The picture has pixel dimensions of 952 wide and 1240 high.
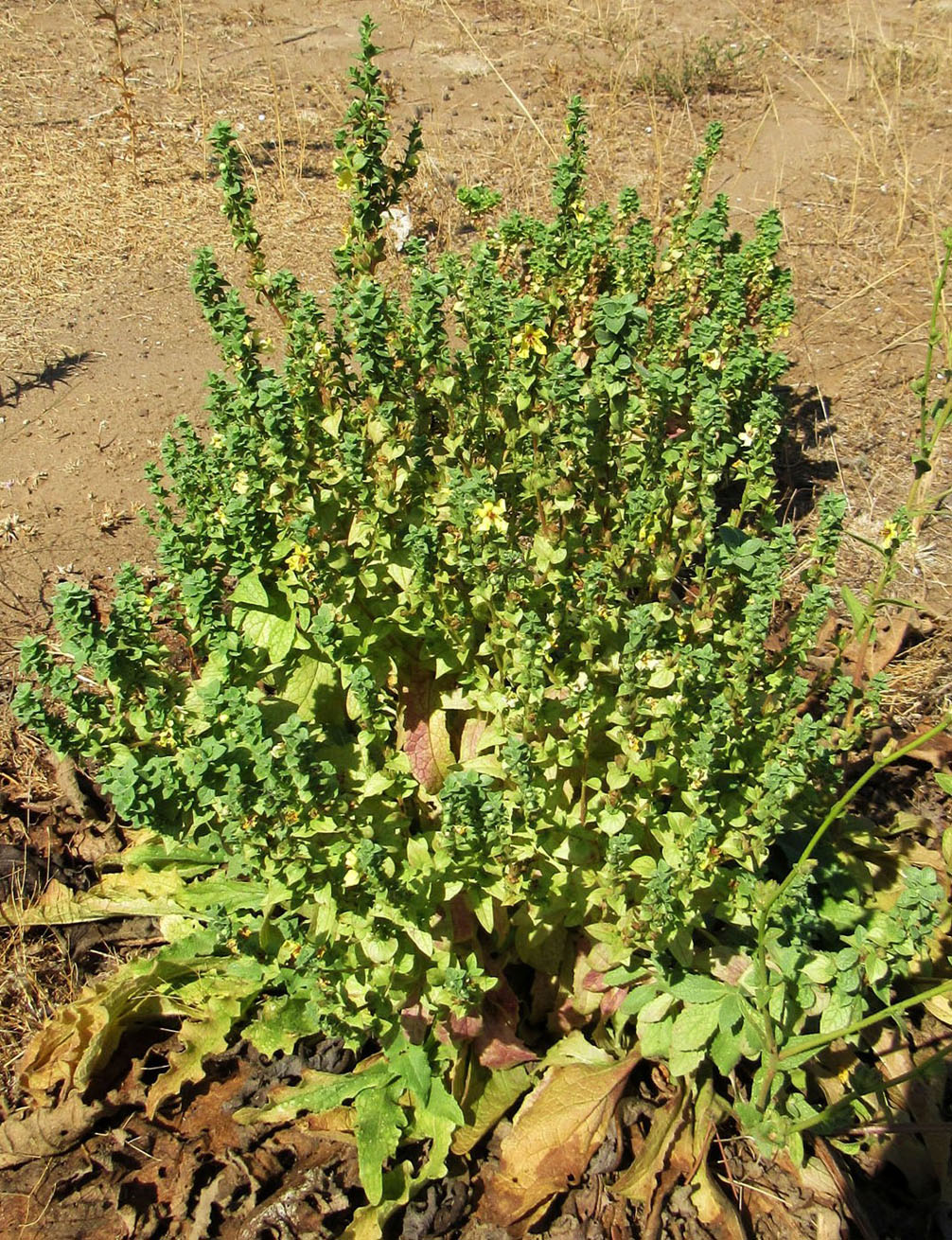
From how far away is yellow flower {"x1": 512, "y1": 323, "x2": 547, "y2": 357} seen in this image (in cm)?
274

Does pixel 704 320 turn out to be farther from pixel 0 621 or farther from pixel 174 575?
pixel 0 621

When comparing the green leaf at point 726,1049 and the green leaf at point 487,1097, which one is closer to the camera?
the green leaf at point 726,1049

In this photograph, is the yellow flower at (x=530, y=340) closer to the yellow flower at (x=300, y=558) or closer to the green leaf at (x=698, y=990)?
the yellow flower at (x=300, y=558)

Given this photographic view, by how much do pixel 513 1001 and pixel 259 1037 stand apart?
2.37 ft

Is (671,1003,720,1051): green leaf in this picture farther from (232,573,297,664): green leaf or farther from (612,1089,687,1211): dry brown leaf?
(232,573,297,664): green leaf

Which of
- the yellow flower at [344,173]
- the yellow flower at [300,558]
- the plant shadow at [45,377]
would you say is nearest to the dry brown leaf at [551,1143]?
the yellow flower at [300,558]

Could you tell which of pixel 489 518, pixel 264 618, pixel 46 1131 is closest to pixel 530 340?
pixel 489 518

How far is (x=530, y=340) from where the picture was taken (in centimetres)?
276

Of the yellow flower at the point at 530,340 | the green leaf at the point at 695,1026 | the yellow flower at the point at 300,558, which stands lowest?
the green leaf at the point at 695,1026

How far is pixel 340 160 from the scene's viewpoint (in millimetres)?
2943

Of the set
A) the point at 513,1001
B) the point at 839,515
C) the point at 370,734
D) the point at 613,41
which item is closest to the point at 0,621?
the point at 370,734

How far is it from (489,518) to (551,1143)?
168 centimetres

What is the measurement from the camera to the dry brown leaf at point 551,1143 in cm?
276

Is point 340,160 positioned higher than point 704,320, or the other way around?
point 340,160
